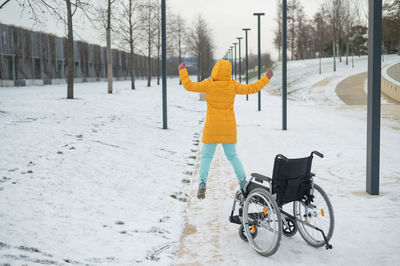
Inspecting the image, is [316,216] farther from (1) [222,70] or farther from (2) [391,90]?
(2) [391,90]

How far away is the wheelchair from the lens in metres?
3.77

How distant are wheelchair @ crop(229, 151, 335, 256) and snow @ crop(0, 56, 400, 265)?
127mm

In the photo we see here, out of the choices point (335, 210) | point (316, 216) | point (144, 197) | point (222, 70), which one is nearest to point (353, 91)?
point (335, 210)

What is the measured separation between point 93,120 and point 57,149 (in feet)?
13.6

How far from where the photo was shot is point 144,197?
5.90m

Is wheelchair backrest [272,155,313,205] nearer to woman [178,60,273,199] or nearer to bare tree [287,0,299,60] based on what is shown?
woman [178,60,273,199]

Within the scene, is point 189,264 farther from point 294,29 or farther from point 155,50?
point 294,29

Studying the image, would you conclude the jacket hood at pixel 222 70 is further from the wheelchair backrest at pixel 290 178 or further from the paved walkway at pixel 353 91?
the paved walkway at pixel 353 91

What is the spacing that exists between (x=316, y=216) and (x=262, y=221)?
0.52m

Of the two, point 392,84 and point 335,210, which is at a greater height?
point 392,84

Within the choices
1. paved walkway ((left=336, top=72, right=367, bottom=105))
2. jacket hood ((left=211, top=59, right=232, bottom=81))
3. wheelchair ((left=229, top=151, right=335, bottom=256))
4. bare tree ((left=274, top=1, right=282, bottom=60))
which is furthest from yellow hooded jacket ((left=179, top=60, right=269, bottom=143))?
bare tree ((left=274, top=1, right=282, bottom=60))

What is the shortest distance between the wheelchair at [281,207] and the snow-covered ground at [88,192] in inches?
33.1

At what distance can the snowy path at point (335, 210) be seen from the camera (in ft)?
12.8

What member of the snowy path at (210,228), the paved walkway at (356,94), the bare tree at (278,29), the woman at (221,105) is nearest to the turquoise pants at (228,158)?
the woman at (221,105)
